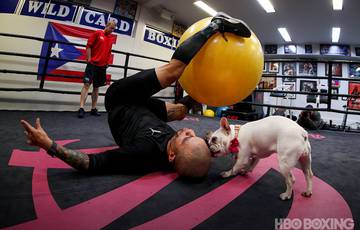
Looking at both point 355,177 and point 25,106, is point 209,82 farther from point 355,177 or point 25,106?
point 25,106

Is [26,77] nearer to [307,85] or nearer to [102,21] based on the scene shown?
[102,21]

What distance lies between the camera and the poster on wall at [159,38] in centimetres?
634

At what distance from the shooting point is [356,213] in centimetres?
102

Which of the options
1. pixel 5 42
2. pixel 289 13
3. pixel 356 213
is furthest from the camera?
pixel 289 13

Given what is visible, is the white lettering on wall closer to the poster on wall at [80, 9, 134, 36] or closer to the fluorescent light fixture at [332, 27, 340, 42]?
the poster on wall at [80, 9, 134, 36]

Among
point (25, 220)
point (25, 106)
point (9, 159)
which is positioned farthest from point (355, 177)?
point (25, 106)

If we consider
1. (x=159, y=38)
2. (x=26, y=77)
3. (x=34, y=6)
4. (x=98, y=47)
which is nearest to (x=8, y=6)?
(x=34, y=6)

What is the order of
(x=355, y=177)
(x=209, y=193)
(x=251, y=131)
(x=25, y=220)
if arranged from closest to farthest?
1. (x=25, y=220)
2. (x=209, y=193)
3. (x=251, y=131)
4. (x=355, y=177)

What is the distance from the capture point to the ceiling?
5.62 metres

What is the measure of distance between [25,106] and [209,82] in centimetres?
413

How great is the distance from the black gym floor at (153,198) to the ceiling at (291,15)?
5418 mm

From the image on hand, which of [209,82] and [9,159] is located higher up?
[209,82]

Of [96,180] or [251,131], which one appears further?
[251,131]

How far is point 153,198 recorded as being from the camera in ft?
3.55
